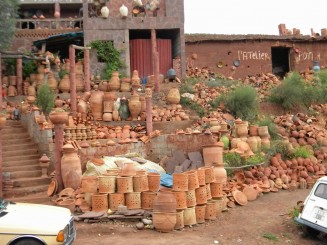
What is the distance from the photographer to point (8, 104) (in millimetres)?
16016

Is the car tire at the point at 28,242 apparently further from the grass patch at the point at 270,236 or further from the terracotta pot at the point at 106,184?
the grass patch at the point at 270,236

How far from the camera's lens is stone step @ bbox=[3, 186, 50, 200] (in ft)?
34.2

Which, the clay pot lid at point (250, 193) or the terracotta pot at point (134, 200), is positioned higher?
the terracotta pot at point (134, 200)

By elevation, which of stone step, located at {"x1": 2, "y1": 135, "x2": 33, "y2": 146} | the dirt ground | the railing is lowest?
the dirt ground

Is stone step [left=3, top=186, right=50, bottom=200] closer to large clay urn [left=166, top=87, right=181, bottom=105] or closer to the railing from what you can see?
large clay urn [left=166, top=87, right=181, bottom=105]

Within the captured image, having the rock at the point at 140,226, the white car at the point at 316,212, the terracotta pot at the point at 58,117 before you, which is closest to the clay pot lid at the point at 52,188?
the terracotta pot at the point at 58,117

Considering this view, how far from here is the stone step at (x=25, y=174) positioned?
1100cm

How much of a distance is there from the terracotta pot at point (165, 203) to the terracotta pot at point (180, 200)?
16 centimetres

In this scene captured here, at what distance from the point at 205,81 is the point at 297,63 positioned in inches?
267

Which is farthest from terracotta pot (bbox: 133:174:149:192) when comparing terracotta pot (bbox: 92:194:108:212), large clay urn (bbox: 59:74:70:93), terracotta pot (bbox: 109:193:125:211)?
large clay urn (bbox: 59:74:70:93)

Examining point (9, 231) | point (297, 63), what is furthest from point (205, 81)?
point (9, 231)

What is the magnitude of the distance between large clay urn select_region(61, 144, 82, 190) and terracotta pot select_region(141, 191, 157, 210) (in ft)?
5.84

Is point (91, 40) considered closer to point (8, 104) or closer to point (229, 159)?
point (8, 104)

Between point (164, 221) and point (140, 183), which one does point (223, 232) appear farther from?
point (140, 183)
